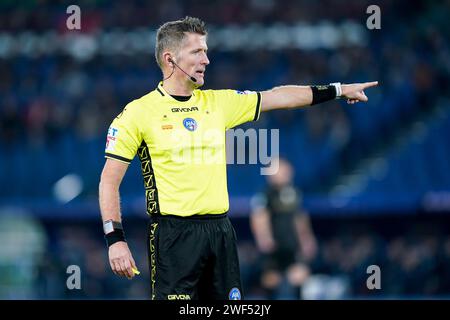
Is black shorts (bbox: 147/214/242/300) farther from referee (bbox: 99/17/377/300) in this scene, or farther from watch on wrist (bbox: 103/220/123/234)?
watch on wrist (bbox: 103/220/123/234)

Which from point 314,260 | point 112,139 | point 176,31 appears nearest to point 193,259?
point 112,139

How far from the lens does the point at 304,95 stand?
6.90 meters

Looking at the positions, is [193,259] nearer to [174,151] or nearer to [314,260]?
[174,151]

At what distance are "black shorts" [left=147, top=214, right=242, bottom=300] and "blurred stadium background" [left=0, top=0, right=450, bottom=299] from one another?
854 cm

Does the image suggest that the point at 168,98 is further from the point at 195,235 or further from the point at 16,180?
the point at 16,180

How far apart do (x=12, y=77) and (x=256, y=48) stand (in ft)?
15.3

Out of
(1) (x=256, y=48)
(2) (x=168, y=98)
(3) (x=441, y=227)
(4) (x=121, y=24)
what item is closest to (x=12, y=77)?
(4) (x=121, y=24)

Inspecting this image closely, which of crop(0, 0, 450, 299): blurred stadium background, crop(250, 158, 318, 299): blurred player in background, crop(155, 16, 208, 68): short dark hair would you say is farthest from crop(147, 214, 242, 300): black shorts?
crop(0, 0, 450, 299): blurred stadium background

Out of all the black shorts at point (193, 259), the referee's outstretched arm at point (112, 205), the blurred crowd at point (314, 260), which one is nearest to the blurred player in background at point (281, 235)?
the blurred crowd at point (314, 260)

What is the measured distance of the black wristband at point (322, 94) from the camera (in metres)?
6.94

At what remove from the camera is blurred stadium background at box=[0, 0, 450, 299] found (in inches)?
632

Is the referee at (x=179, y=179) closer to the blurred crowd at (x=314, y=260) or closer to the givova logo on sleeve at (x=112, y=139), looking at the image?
the givova logo on sleeve at (x=112, y=139)

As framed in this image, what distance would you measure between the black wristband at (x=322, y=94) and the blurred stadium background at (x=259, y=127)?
8114 mm
